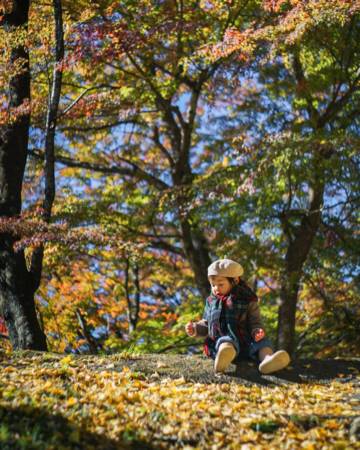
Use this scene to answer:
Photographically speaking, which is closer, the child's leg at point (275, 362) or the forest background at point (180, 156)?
the child's leg at point (275, 362)

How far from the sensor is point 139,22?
8789 millimetres

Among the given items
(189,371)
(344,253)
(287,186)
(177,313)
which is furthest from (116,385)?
(177,313)

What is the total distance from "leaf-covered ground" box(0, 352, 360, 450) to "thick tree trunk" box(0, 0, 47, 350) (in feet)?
3.80

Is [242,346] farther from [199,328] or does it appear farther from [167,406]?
[167,406]

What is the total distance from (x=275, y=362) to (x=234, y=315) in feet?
2.11

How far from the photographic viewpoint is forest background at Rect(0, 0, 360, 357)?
722 centimetres

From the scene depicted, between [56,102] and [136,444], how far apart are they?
483 cm

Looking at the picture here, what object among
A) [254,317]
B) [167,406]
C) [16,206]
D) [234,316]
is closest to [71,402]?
[167,406]

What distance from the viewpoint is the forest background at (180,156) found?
7219mm

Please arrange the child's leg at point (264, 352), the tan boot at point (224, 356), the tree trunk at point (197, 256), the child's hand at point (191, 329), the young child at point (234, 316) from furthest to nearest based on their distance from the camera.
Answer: the tree trunk at point (197, 256) → the child's hand at point (191, 329) → the young child at point (234, 316) → the child's leg at point (264, 352) → the tan boot at point (224, 356)

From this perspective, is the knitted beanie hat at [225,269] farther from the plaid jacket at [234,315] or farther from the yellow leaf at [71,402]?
the yellow leaf at [71,402]

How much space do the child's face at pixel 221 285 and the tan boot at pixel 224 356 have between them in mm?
625

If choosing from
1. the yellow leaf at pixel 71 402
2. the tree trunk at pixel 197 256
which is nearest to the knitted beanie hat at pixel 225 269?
the yellow leaf at pixel 71 402

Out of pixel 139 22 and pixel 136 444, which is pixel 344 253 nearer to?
pixel 139 22
